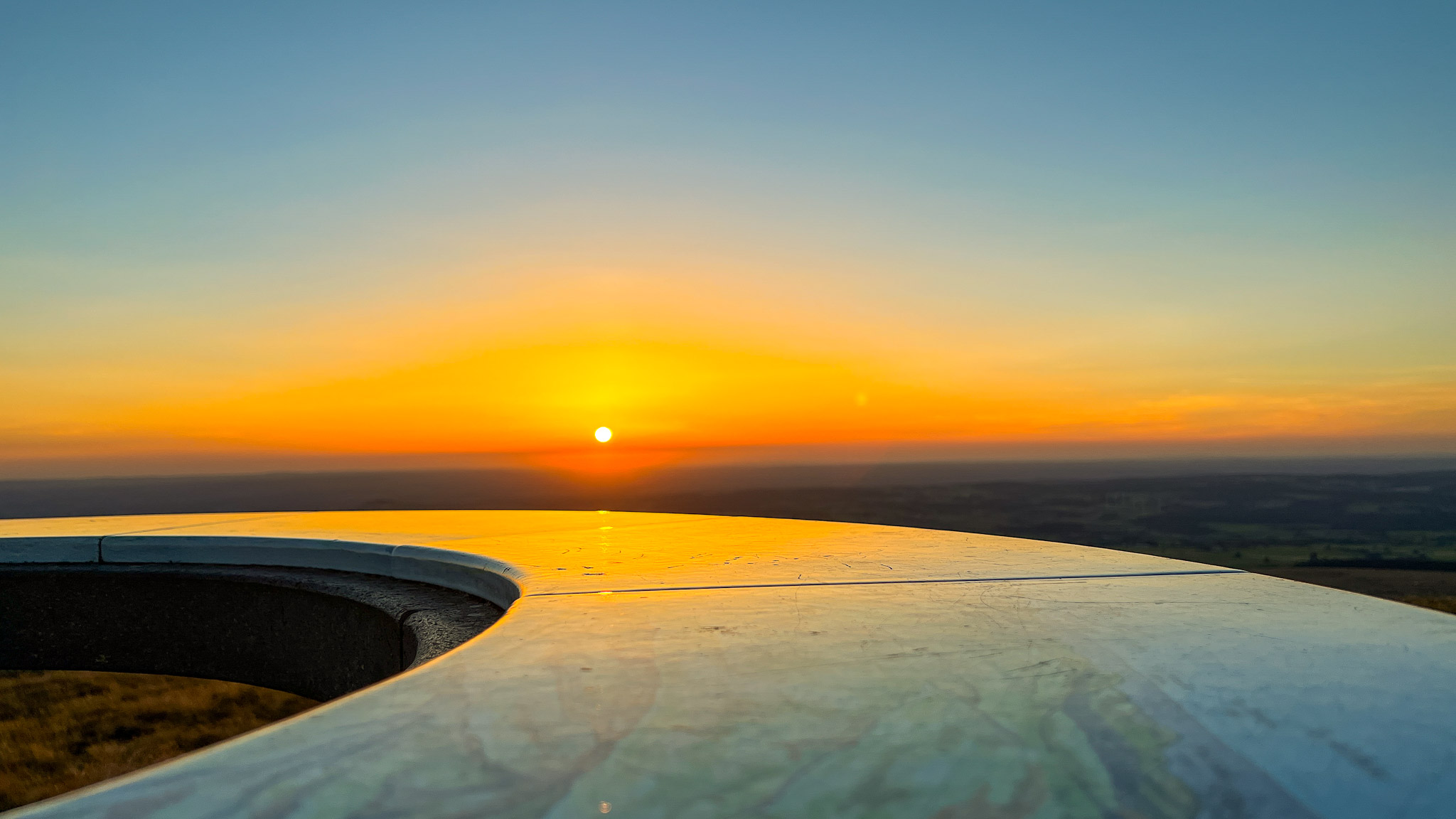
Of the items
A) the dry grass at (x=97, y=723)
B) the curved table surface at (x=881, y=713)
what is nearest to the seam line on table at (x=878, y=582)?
the curved table surface at (x=881, y=713)

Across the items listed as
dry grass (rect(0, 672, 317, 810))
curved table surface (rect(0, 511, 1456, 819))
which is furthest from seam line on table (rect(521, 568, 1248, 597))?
dry grass (rect(0, 672, 317, 810))

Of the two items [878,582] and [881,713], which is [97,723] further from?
[881,713]

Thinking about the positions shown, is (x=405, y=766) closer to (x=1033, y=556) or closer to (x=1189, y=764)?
(x=1189, y=764)

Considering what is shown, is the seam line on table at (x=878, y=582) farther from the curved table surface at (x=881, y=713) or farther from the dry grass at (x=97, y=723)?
the dry grass at (x=97, y=723)

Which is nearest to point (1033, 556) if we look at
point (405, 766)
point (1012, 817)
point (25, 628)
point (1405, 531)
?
point (1012, 817)

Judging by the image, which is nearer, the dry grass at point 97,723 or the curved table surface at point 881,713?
the curved table surface at point 881,713

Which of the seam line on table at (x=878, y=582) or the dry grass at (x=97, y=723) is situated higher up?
the seam line on table at (x=878, y=582)

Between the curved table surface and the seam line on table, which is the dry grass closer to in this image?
the seam line on table

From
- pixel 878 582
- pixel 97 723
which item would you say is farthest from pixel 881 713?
pixel 97 723
